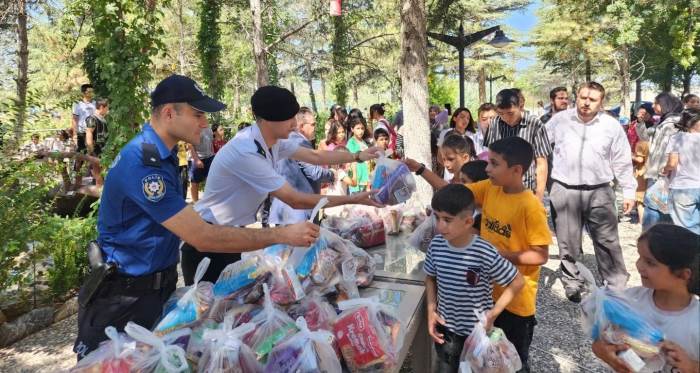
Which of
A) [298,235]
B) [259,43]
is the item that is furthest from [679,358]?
[259,43]

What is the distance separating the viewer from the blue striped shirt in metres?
2.09

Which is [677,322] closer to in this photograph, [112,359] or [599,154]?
[112,359]

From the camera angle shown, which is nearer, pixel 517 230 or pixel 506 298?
pixel 506 298

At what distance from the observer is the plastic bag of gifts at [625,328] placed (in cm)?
139

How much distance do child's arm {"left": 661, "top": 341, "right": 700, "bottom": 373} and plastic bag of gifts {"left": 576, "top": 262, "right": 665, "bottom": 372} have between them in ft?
0.06

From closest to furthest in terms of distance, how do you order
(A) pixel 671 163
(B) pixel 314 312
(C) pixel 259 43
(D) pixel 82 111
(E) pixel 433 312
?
(B) pixel 314 312
(E) pixel 433 312
(A) pixel 671 163
(D) pixel 82 111
(C) pixel 259 43

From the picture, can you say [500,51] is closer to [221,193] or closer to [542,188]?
[542,188]

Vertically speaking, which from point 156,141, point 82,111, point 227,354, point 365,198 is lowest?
point 227,354

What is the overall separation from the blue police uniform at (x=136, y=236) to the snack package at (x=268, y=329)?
53 cm

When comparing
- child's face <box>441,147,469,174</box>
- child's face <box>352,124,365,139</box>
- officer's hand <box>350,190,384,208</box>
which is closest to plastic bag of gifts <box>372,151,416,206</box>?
officer's hand <box>350,190,384,208</box>

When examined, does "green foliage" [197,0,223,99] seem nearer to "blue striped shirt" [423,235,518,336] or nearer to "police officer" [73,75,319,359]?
"police officer" [73,75,319,359]

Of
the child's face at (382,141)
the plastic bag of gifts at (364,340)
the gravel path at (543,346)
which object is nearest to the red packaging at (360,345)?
the plastic bag of gifts at (364,340)

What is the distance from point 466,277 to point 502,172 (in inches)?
24.1

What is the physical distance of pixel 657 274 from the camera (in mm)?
1567
